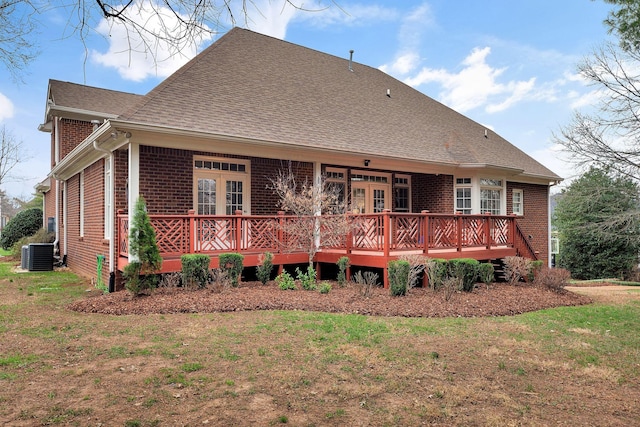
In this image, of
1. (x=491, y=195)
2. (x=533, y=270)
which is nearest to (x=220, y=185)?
(x=533, y=270)

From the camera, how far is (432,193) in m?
15.0

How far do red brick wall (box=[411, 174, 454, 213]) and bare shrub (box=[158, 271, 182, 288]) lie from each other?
9.05 metres

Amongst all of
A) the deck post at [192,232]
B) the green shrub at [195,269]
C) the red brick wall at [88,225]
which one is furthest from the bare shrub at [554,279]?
Answer: the red brick wall at [88,225]

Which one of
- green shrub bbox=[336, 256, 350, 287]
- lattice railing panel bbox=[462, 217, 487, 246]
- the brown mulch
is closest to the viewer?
the brown mulch

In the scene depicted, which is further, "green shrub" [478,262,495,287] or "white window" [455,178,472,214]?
"white window" [455,178,472,214]

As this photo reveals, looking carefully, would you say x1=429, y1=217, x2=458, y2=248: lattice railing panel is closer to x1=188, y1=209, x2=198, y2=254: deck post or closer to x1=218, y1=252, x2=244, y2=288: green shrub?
x1=218, y1=252, x2=244, y2=288: green shrub

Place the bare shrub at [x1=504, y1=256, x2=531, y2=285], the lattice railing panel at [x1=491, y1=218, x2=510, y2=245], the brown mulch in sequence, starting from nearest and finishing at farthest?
the brown mulch
the bare shrub at [x1=504, y1=256, x2=531, y2=285]
the lattice railing panel at [x1=491, y1=218, x2=510, y2=245]

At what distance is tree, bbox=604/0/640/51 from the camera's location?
7504 millimetres

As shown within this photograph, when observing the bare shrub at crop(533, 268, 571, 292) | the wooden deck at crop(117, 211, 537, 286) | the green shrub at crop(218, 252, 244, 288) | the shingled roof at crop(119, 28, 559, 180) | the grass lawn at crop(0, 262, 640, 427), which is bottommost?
the grass lawn at crop(0, 262, 640, 427)

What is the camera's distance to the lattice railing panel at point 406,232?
388 inches

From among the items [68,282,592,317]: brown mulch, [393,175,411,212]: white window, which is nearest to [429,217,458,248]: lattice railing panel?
[68,282,592,317]: brown mulch

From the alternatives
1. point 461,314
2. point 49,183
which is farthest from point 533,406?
point 49,183

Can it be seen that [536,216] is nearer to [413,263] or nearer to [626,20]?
[626,20]

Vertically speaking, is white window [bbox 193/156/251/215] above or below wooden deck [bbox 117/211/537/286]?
above
